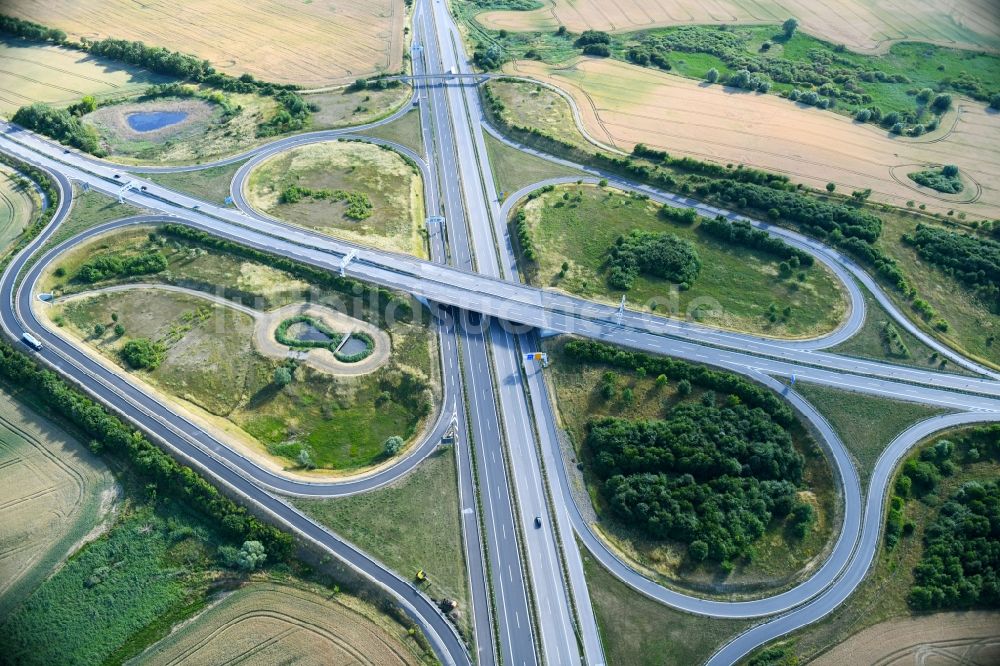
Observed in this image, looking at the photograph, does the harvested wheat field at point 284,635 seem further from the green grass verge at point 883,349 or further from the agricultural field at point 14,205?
the agricultural field at point 14,205

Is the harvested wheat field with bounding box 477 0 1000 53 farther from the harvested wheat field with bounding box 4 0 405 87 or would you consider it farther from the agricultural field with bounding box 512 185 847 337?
the agricultural field with bounding box 512 185 847 337

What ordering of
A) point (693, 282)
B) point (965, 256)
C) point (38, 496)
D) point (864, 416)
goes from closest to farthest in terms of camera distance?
point (38, 496) < point (864, 416) < point (693, 282) < point (965, 256)

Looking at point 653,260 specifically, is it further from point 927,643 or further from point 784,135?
point 927,643

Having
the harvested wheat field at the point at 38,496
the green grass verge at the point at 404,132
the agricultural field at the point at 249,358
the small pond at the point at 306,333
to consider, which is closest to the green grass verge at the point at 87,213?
the agricultural field at the point at 249,358

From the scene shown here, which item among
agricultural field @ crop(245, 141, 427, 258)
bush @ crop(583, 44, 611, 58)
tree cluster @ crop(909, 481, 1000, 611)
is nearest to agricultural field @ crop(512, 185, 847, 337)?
agricultural field @ crop(245, 141, 427, 258)

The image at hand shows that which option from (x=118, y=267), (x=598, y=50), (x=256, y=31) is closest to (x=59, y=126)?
(x=118, y=267)

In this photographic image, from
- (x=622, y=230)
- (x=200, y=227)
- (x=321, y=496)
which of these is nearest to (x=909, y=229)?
(x=622, y=230)

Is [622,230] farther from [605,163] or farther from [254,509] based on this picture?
[254,509]
